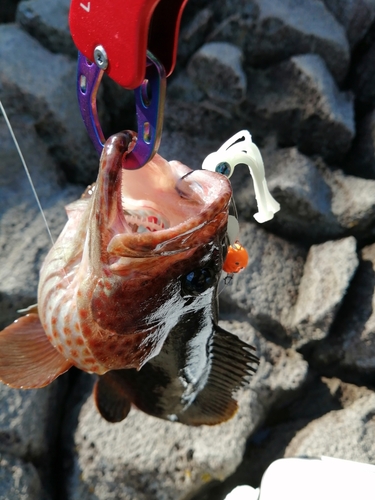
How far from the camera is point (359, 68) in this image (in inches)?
108

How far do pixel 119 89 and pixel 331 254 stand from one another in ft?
4.72

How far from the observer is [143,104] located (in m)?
0.72

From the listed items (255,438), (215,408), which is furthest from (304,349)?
(215,408)

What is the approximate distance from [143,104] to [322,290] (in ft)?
5.60

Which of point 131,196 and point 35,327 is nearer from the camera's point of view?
point 131,196

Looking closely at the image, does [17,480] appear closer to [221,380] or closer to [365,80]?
[221,380]

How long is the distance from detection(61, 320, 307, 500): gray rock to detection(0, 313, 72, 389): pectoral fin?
0.86m

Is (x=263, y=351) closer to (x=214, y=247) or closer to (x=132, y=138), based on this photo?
(x=214, y=247)

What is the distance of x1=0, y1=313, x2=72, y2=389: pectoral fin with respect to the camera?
3.65ft

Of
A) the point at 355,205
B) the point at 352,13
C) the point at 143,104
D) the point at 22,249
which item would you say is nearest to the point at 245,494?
the point at 143,104

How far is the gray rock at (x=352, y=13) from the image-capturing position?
261 cm

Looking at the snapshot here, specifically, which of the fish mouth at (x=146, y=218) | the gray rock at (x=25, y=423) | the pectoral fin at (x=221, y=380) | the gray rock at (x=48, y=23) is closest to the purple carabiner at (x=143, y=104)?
the fish mouth at (x=146, y=218)

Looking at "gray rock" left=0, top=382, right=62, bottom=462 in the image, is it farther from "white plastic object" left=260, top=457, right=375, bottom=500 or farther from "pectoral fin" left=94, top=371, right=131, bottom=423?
"white plastic object" left=260, top=457, right=375, bottom=500

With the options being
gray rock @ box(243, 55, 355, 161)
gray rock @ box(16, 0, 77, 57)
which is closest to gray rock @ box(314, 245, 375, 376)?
gray rock @ box(243, 55, 355, 161)
